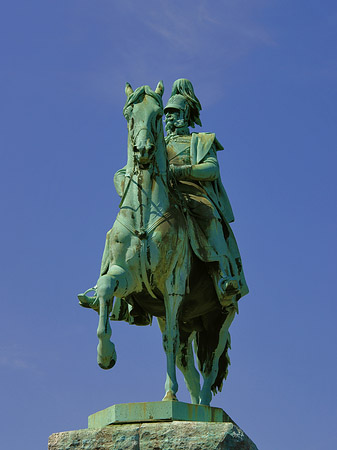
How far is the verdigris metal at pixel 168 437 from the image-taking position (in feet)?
47.9

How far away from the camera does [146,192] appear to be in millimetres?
15867

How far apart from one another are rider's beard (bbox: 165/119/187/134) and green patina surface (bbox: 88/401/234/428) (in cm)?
429

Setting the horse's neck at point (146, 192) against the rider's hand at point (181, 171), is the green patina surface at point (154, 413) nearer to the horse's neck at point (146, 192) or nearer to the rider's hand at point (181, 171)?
the horse's neck at point (146, 192)

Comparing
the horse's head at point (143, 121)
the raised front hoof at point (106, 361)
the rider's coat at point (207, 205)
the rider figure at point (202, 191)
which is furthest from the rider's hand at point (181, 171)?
the raised front hoof at point (106, 361)

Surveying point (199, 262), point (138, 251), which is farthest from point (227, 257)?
point (138, 251)

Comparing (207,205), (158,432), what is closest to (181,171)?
(207,205)

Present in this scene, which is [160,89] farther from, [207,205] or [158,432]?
[158,432]

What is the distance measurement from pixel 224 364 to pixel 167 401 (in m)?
2.52

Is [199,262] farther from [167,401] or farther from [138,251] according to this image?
[167,401]

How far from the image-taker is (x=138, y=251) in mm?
15477

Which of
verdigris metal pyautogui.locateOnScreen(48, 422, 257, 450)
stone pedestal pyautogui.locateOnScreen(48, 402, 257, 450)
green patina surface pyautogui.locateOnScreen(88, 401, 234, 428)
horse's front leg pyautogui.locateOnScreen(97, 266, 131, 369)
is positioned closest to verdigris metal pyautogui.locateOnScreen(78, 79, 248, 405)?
horse's front leg pyautogui.locateOnScreen(97, 266, 131, 369)

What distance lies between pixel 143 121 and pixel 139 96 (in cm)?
40

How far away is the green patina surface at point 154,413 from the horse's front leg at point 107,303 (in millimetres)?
566

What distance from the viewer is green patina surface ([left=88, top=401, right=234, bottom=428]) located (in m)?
14.9
